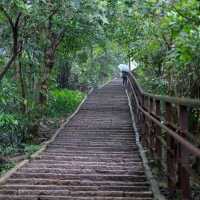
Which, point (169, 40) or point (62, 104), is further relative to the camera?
point (62, 104)

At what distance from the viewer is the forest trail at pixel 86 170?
239 inches

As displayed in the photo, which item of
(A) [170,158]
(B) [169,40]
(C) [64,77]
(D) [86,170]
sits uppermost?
(B) [169,40]

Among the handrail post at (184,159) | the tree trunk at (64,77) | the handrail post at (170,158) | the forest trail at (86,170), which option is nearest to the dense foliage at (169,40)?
the handrail post at (170,158)

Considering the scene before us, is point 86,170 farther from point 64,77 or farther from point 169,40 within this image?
point 64,77

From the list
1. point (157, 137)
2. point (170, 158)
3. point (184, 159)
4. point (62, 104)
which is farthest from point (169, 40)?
point (62, 104)

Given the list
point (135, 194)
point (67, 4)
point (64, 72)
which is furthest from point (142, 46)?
point (64, 72)

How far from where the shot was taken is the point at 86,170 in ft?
25.2

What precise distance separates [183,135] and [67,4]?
5469mm

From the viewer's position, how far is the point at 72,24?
36.8ft

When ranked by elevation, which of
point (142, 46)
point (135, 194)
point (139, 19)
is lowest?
point (135, 194)

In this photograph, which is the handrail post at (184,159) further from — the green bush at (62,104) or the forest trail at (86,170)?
the green bush at (62,104)

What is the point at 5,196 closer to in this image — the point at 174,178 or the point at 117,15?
the point at 174,178

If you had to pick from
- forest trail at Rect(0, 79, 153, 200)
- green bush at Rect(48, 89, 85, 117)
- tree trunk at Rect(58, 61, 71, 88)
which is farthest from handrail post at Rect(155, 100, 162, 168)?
tree trunk at Rect(58, 61, 71, 88)

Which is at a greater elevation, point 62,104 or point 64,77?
point 64,77
